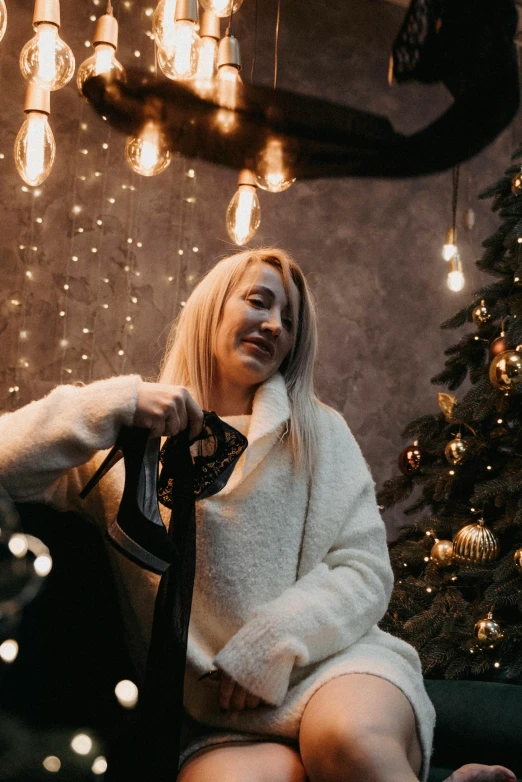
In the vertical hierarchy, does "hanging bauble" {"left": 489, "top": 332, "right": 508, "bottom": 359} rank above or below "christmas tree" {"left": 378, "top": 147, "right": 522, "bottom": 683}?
above

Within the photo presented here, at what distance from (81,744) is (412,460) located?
2103 mm

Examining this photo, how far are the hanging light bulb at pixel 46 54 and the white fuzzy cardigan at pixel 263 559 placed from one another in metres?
0.99

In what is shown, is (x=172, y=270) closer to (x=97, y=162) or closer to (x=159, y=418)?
(x=97, y=162)

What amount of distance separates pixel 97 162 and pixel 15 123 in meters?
0.38

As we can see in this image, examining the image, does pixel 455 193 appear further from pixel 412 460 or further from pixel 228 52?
pixel 228 52

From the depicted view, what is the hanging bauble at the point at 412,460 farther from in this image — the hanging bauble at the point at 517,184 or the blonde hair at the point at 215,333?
the blonde hair at the point at 215,333

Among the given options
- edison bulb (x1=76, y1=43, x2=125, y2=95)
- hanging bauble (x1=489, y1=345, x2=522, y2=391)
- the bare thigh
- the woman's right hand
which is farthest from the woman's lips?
hanging bauble (x1=489, y1=345, x2=522, y2=391)

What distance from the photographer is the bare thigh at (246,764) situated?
4.46 ft

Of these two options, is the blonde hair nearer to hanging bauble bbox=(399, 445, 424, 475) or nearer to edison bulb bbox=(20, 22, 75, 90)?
edison bulb bbox=(20, 22, 75, 90)

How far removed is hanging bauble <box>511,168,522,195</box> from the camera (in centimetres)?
305

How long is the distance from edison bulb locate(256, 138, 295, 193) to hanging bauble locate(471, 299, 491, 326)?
785 millimetres

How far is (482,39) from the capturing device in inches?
130

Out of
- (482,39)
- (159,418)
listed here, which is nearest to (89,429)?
(159,418)

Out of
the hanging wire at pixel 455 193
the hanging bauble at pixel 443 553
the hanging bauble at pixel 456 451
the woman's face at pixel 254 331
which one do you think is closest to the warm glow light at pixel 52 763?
the woman's face at pixel 254 331
